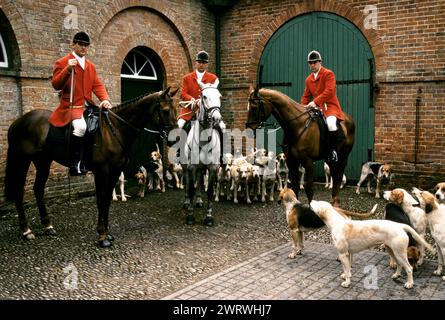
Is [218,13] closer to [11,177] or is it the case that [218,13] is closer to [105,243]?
[11,177]

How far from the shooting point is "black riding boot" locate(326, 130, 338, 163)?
7.27 meters

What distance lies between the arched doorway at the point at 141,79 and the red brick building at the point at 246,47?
0.08 m

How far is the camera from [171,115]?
6199mm

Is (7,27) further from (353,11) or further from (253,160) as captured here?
(353,11)

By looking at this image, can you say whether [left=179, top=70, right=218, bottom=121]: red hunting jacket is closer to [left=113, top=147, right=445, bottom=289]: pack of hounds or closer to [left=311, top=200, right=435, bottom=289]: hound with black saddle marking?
[left=113, top=147, right=445, bottom=289]: pack of hounds

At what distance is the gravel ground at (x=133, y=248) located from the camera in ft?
15.6

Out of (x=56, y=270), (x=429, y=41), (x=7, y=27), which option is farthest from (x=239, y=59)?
(x=56, y=270)

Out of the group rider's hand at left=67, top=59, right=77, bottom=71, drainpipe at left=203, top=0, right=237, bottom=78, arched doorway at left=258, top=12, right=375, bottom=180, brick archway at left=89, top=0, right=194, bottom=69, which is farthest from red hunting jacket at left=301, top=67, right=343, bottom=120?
drainpipe at left=203, top=0, right=237, bottom=78

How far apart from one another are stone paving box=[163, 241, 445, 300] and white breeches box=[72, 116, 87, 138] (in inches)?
109

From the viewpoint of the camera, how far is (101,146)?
611cm

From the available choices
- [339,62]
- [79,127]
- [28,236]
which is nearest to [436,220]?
[79,127]

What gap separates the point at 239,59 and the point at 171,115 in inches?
271

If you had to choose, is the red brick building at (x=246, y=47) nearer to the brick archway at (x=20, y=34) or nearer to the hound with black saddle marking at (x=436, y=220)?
the brick archway at (x=20, y=34)

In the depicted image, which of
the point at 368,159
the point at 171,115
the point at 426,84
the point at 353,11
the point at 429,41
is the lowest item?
the point at 368,159
